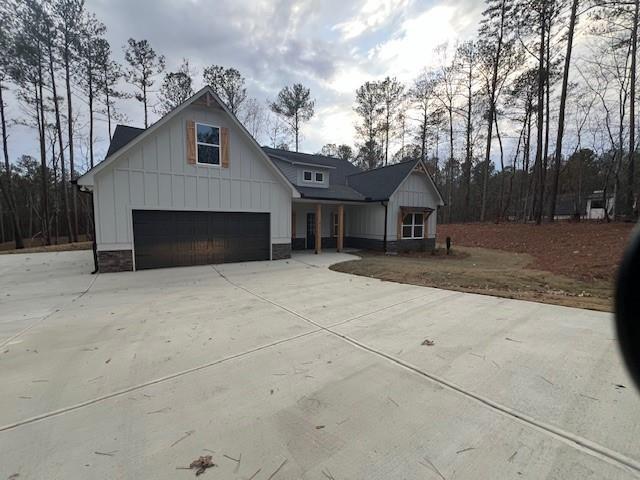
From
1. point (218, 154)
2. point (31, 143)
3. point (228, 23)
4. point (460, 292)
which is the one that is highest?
point (228, 23)

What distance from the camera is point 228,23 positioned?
37.4 ft

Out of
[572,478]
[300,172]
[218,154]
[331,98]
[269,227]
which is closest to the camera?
[572,478]

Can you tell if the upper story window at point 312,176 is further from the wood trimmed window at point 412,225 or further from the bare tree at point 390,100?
the bare tree at point 390,100

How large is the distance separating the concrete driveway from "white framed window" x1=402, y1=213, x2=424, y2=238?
10.2 metres

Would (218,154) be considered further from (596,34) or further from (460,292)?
(596,34)

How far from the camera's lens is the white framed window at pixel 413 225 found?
1480 centimetres

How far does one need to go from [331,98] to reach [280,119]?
675 cm

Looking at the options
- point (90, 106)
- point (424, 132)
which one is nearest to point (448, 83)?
point (424, 132)

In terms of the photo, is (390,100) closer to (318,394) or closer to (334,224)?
(334,224)

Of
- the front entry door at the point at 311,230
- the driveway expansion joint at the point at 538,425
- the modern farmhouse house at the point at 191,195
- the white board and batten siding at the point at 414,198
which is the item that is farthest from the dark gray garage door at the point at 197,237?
the driveway expansion joint at the point at 538,425

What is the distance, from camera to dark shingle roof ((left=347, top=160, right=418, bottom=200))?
14.1 m

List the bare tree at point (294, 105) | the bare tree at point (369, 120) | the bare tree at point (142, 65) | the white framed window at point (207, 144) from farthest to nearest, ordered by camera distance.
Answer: the bare tree at point (369, 120), the bare tree at point (294, 105), the bare tree at point (142, 65), the white framed window at point (207, 144)

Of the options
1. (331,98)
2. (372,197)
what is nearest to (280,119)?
(331,98)

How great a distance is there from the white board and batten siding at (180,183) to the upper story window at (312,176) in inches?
127
